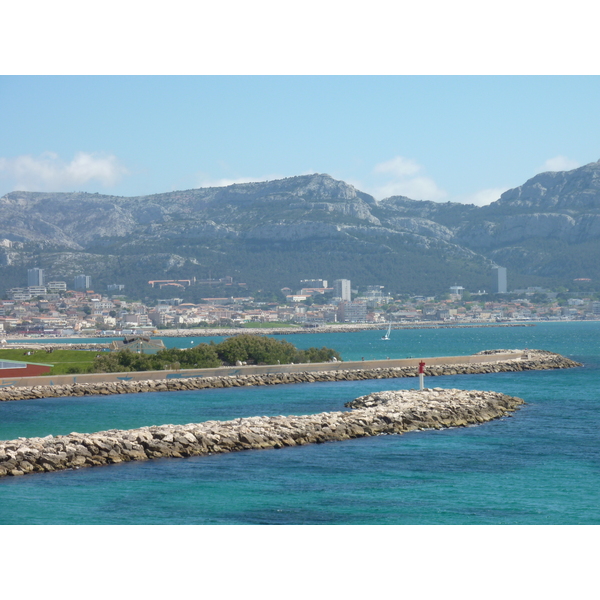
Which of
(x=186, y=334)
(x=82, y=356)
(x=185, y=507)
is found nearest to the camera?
(x=185, y=507)

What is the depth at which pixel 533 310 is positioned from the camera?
18850 centimetres

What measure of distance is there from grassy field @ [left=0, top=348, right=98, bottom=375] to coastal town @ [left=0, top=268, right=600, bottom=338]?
93600 mm

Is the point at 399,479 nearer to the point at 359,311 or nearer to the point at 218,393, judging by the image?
the point at 218,393

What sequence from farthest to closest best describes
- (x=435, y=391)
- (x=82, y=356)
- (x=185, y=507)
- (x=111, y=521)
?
(x=82, y=356) < (x=435, y=391) < (x=185, y=507) < (x=111, y=521)

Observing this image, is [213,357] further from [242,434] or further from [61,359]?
[242,434]

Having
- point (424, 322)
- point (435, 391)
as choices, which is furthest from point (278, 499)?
point (424, 322)

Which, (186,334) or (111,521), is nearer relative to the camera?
(111,521)

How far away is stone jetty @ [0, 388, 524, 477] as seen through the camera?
19.0 meters

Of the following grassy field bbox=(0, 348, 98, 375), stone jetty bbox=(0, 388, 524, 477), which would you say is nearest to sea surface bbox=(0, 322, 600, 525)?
stone jetty bbox=(0, 388, 524, 477)

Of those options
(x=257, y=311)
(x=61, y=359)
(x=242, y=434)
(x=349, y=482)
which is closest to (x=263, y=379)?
(x=61, y=359)

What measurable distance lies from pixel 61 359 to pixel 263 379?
15136 millimetres

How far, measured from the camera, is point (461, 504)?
15812 millimetres

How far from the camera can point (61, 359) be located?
51.0 m

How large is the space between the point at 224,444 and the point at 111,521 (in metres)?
6.71
